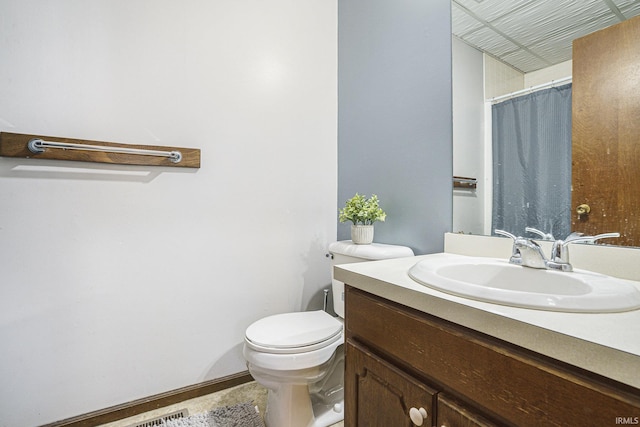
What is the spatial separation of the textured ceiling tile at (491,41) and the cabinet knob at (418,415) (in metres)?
1.15

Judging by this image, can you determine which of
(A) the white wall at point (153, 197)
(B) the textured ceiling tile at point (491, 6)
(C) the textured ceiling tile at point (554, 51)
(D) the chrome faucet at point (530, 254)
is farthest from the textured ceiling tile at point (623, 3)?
(A) the white wall at point (153, 197)

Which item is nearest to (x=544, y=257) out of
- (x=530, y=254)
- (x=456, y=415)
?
(x=530, y=254)

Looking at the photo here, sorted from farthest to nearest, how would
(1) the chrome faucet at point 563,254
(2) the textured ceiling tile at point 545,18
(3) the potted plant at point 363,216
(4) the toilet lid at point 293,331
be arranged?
(3) the potted plant at point 363,216 → (4) the toilet lid at point 293,331 → (2) the textured ceiling tile at point 545,18 → (1) the chrome faucet at point 563,254

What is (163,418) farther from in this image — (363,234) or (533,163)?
(533,163)

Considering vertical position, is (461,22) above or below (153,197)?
above

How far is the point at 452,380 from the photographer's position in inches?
22.4

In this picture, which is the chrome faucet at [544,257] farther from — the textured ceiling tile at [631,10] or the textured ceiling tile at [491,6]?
the textured ceiling tile at [491,6]

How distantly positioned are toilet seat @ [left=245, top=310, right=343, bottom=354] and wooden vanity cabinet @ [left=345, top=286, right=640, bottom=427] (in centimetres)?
30

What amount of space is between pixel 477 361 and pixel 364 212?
3.12ft

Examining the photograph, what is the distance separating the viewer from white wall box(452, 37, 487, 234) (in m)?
1.13

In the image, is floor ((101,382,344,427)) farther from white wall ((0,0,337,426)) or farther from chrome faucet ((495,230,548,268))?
chrome faucet ((495,230,548,268))

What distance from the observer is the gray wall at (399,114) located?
1.26m

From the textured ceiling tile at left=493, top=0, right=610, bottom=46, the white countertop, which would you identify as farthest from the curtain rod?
the white countertop

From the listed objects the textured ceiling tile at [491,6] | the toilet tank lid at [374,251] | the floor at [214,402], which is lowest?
the floor at [214,402]
